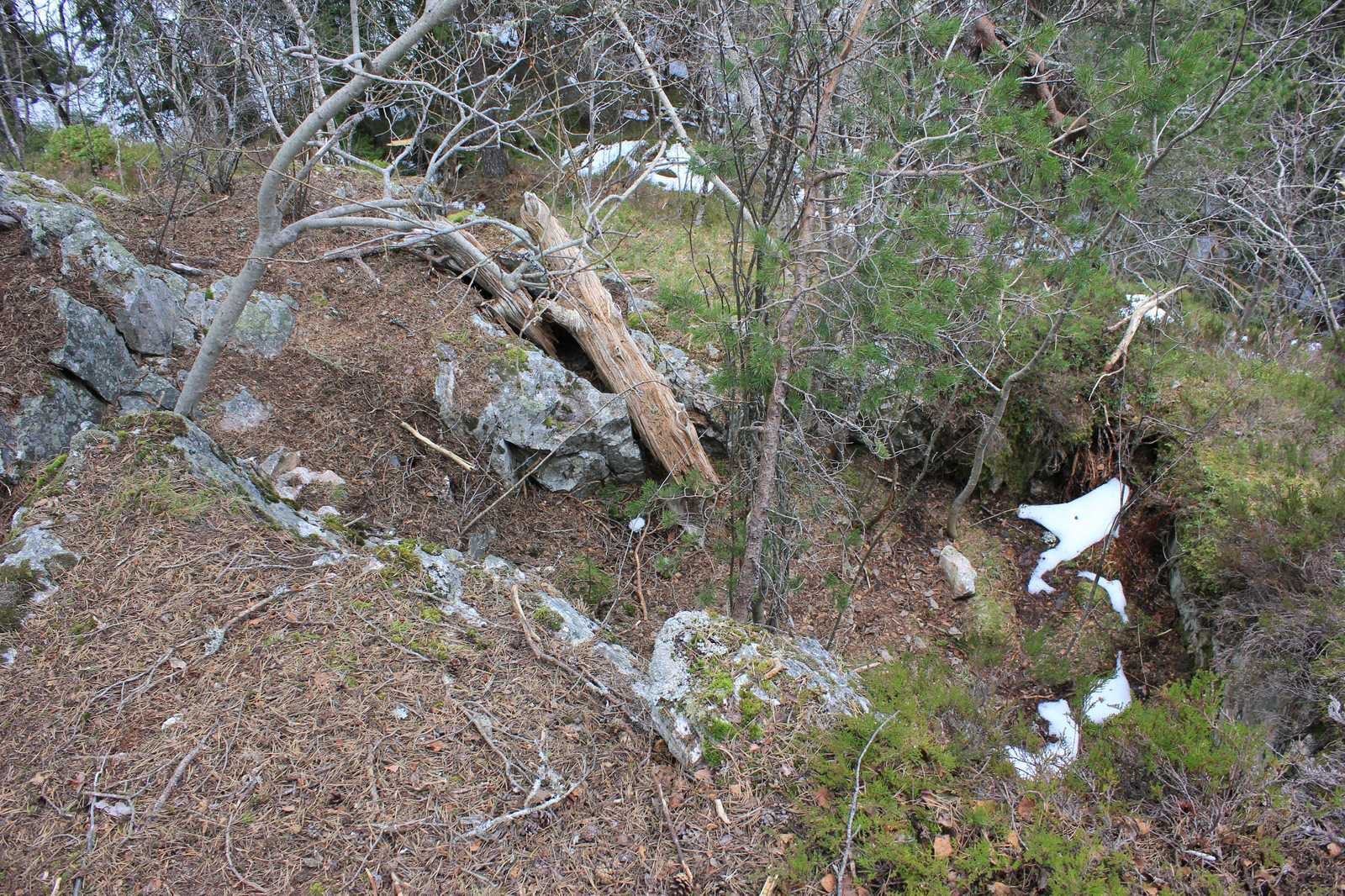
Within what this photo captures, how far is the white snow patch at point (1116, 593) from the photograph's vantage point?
18.6 feet

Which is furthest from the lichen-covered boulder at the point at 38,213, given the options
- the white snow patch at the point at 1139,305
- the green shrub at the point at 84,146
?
the white snow patch at the point at 1139,305

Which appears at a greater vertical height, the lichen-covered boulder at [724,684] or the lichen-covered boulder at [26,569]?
the lichen-covered boulder at [26,569]

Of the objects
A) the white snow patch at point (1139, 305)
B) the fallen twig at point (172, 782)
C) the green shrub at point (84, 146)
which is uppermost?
the green shrub at point (84, 146)

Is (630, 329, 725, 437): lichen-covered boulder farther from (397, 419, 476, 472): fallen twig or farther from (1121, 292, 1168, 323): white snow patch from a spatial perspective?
(1121, 292, 1168, 323): white snow patch

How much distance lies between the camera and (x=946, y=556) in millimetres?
6176

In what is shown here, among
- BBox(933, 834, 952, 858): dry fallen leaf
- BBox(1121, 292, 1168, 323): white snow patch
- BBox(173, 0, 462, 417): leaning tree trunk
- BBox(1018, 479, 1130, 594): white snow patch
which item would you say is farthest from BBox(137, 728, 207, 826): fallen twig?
BBox(1121, 292, 1168, 323): white snow patch

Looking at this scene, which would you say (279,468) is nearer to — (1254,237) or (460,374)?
(460,374)

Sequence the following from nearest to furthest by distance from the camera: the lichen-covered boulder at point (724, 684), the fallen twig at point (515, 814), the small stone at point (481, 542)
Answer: the fallen twig at point (515, 814) → the lichen-covered boulder at point (724, 684) → the small stone at point (481, 542)

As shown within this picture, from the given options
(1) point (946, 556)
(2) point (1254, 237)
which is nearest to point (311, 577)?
(1) point (946, 556)

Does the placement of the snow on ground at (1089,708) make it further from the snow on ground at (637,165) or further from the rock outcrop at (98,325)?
the rock outcrop at (98,325)

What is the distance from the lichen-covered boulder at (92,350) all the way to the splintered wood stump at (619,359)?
111 inches

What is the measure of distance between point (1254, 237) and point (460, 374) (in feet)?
29.8

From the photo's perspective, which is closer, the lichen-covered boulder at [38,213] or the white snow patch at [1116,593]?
the lichen-covered boulder at [38,213]

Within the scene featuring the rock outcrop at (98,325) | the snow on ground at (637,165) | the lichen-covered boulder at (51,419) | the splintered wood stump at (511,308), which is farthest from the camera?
the snow on ground at (637,165)
